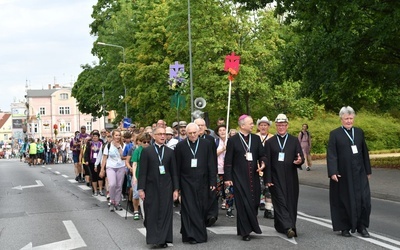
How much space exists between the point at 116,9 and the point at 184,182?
Answer: 177ft

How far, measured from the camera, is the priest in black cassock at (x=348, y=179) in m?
10.8

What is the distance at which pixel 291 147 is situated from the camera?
1135 centimetres

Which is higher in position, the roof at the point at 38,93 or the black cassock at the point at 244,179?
the roof at the point at 38,93

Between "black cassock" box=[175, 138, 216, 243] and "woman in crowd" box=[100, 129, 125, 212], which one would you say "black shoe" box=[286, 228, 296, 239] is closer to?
A: "black cassock" box=[175, 138, 216, 243]

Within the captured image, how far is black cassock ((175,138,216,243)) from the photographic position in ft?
35.6

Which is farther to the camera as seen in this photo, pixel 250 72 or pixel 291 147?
pixel 250 72

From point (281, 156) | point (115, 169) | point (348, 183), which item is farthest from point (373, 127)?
point (348, 183)

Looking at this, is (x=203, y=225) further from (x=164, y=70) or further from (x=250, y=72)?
(x=164, y=70)

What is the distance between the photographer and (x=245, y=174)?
11.2 m

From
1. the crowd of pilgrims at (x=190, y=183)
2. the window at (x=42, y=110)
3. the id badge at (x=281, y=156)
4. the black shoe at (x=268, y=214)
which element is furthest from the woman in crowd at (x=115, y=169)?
the window at (x=42, y=110)

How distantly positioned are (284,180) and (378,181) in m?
10.0

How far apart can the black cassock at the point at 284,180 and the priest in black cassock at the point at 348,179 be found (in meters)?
0.56

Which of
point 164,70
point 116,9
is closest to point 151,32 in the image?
point 164,70

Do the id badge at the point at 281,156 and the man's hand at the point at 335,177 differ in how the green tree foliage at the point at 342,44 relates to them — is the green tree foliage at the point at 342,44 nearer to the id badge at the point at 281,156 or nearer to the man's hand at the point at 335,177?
the id badge at the point at 281,156
